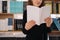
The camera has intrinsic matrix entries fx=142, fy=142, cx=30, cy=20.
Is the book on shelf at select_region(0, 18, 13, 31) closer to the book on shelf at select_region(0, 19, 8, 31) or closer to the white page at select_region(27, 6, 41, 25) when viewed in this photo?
the book on shelf at select_region(0, 19, 8, 31)

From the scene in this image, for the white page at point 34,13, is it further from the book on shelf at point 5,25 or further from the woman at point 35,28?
the book on shelf at point 5,25

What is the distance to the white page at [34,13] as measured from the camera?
1316mm

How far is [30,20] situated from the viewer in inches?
51.4

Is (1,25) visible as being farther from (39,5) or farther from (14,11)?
(39,5)

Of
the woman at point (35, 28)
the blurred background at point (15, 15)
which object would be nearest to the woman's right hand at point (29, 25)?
the woman at point (35, 28)

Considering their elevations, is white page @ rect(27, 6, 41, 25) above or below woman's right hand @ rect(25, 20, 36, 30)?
above

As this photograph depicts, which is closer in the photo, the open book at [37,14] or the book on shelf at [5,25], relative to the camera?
the open book at [37,14]

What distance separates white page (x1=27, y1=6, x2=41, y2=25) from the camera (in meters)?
1.32

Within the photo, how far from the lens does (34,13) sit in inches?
53.2

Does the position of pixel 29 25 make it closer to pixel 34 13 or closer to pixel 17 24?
pixel 34 13

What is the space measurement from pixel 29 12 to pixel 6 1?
2.90 feet

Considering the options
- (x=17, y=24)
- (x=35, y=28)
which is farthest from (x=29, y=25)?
(x=17, y=24)

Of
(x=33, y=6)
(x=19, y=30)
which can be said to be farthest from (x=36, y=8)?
(x=19, y=30)

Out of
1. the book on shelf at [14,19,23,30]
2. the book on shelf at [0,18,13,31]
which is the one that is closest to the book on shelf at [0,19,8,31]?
the book on shelf at [0,18,13,31]
